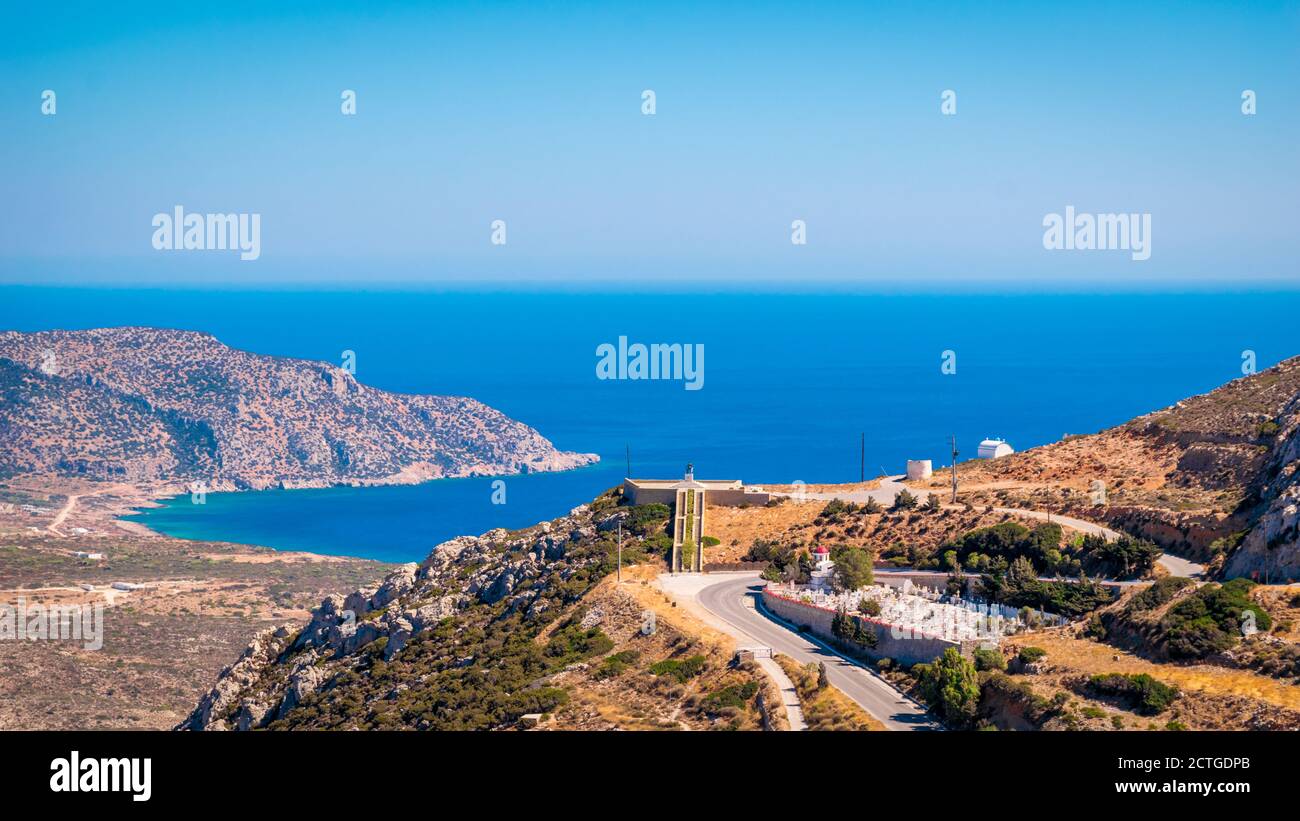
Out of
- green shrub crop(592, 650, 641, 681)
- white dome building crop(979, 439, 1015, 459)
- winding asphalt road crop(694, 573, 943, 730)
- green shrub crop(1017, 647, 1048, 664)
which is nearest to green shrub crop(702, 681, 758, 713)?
winding asphalt road crop(694, 573, 943, 730)

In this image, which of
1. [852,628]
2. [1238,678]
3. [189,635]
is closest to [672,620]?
[852,628]

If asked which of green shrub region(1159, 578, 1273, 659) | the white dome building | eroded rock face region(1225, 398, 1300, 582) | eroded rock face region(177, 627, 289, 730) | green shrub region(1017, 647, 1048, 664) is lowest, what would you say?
eroded rock face region(177, 627, 289, 730)

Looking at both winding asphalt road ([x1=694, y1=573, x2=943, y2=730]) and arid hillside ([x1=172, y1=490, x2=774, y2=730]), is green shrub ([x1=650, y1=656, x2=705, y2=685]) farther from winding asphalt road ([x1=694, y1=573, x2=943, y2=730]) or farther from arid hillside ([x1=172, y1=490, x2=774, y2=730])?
winding asphalt road ([x1=694, y1=573, x2=943, y2=730])

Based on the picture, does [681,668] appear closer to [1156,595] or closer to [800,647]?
[800,647]

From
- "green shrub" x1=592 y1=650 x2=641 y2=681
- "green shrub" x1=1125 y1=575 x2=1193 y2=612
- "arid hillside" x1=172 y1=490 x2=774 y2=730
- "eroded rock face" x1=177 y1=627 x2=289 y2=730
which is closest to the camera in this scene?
"green shrub" x1=1125 y1=575 x2=1193 y2=612
